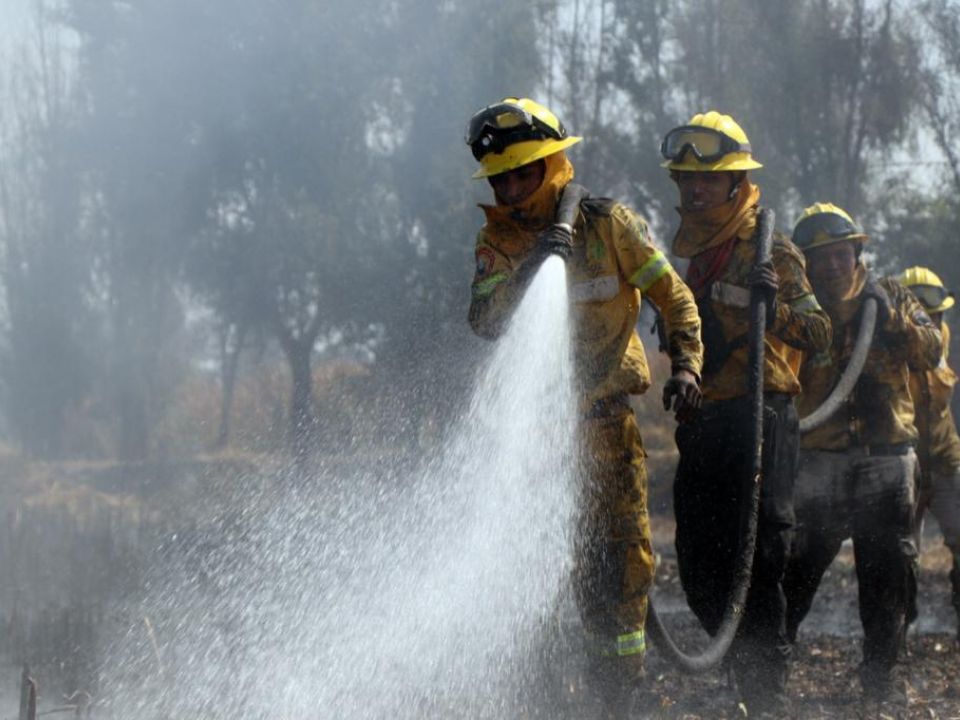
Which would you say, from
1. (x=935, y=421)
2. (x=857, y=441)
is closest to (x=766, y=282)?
(x=857, y=441)

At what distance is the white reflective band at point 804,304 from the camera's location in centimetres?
614

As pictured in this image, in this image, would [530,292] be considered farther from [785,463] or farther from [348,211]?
[348,211]

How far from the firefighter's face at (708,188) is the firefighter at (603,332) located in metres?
0.99

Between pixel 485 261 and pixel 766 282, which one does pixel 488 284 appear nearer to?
pixel 485 261

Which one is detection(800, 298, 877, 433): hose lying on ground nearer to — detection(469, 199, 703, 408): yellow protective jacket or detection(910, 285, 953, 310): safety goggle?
detection(469, 199, 703, 408): yellow protective jacket

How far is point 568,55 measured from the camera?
19.8 metres

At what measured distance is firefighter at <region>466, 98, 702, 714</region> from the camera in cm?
514

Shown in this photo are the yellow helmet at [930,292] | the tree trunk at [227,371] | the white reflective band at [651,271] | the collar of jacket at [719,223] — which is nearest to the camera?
the white reflective band at [651,271]

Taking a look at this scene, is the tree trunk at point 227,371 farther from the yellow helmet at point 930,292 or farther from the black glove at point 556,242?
the black glove at point 556,242

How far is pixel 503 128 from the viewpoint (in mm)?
5152

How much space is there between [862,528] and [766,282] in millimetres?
1762

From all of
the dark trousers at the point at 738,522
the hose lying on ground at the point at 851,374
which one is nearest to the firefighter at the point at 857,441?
the hose lying on ground at the point at 851,374

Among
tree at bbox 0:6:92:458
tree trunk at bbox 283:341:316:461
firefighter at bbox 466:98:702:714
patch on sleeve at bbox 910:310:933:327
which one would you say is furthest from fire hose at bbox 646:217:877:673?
tree at bbox 0:6:92:458

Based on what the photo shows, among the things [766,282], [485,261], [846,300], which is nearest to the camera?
[485,261]
